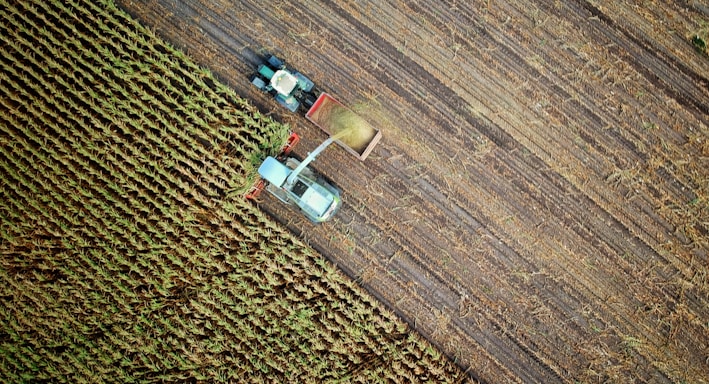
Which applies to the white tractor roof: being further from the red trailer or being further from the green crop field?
the green crop field

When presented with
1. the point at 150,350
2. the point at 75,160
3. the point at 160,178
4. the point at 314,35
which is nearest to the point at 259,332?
the point at 150,350

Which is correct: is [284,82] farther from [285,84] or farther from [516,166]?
[516,166]

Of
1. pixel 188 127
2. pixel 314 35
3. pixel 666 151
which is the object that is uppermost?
pixel 666 151

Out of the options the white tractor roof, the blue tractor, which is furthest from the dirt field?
the white tractor roof

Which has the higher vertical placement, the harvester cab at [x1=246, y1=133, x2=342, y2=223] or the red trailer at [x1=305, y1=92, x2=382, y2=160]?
the red trailer at [x1=305, y1=92, x2=382, y2=160]

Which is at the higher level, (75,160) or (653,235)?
(653,235)

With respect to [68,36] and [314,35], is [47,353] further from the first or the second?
[314,35]
